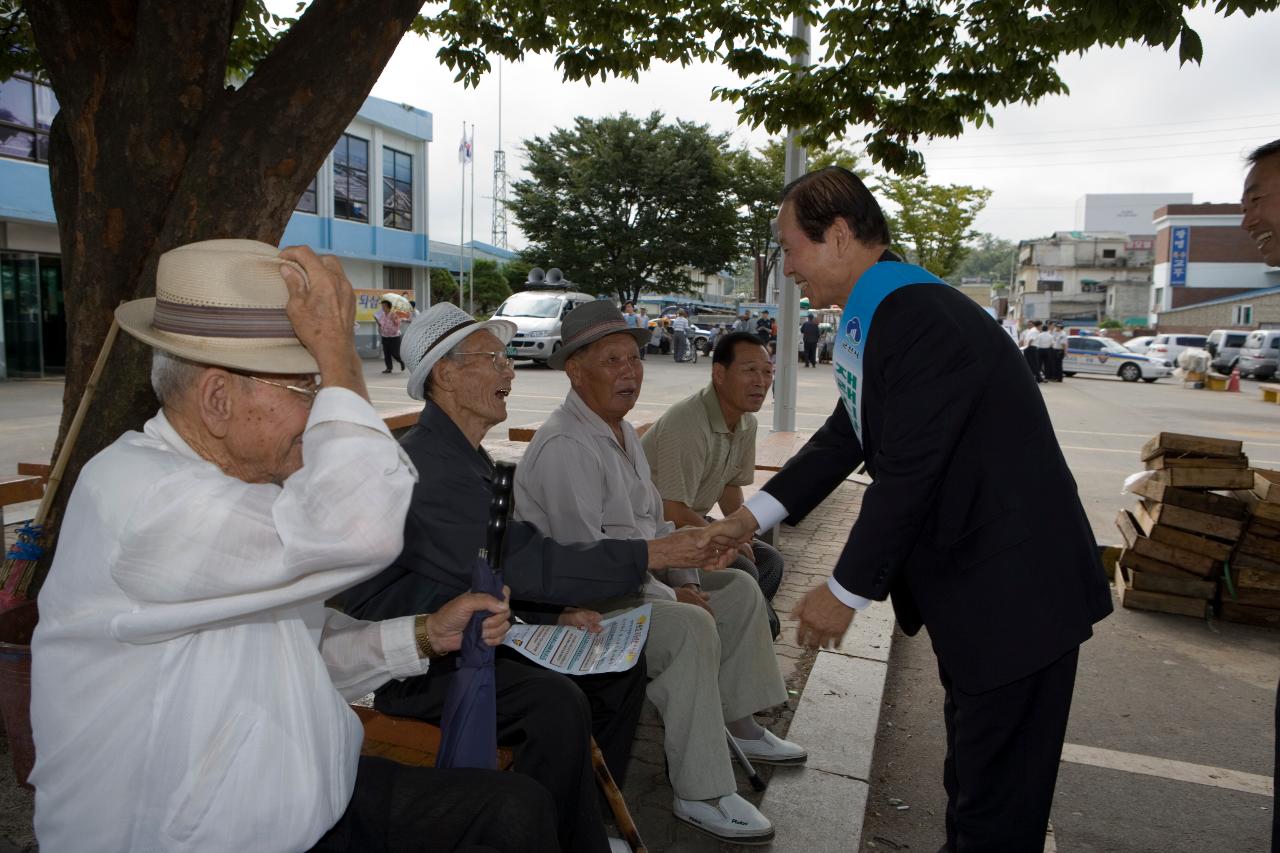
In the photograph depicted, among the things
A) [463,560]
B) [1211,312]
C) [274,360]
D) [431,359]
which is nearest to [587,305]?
[431,359]

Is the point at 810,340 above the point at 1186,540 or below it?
above

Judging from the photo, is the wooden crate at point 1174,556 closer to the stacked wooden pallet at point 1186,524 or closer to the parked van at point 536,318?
the stacked wooden pallet at point 1186,524

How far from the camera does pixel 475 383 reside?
2955mm

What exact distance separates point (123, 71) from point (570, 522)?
7.41 ft

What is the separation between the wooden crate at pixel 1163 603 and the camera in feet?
18.6

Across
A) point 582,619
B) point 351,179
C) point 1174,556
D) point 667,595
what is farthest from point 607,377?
point 351,179

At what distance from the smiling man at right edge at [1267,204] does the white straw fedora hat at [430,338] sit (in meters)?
2.27

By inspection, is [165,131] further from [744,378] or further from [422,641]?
[744,378]

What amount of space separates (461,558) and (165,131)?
1.91 metres

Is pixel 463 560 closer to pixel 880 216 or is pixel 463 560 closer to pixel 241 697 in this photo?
pixel 241 697

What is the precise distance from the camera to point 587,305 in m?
3.76

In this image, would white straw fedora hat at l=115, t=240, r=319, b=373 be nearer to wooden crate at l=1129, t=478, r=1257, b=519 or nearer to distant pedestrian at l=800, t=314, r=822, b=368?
wooden crate at l=1129, t=478, r=1257, b=519

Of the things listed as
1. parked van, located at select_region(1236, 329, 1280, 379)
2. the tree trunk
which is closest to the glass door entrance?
the tree trunk

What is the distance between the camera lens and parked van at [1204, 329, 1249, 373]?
32156mm
